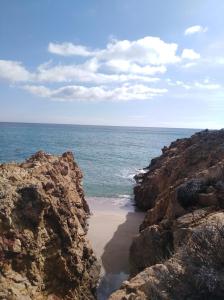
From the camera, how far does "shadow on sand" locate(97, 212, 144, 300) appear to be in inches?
553

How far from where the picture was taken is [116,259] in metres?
16.5

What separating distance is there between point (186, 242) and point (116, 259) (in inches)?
309

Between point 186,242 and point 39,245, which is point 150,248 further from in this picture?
point 39,245

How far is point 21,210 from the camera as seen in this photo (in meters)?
11.4

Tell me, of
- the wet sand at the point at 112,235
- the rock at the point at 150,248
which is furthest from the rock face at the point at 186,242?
the wet sand at the point at 112,235

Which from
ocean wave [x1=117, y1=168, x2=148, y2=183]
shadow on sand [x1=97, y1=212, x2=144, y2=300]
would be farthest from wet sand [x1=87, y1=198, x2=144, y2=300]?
ocean wave [x1=117, y1=168, x2=148, y2=183]

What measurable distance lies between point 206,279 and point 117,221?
16394mm

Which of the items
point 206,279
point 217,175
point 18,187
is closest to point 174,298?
point 206,279

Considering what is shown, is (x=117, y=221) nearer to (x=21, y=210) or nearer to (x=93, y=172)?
(x=21, y=210)

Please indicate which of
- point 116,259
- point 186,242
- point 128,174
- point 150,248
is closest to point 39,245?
point 150,248

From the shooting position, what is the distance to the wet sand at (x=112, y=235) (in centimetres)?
1476

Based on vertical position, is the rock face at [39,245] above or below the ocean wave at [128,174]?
above

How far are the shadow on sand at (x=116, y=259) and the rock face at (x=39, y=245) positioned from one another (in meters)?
0.92

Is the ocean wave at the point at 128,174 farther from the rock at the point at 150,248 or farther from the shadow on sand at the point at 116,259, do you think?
the rock at the point at 150,248
